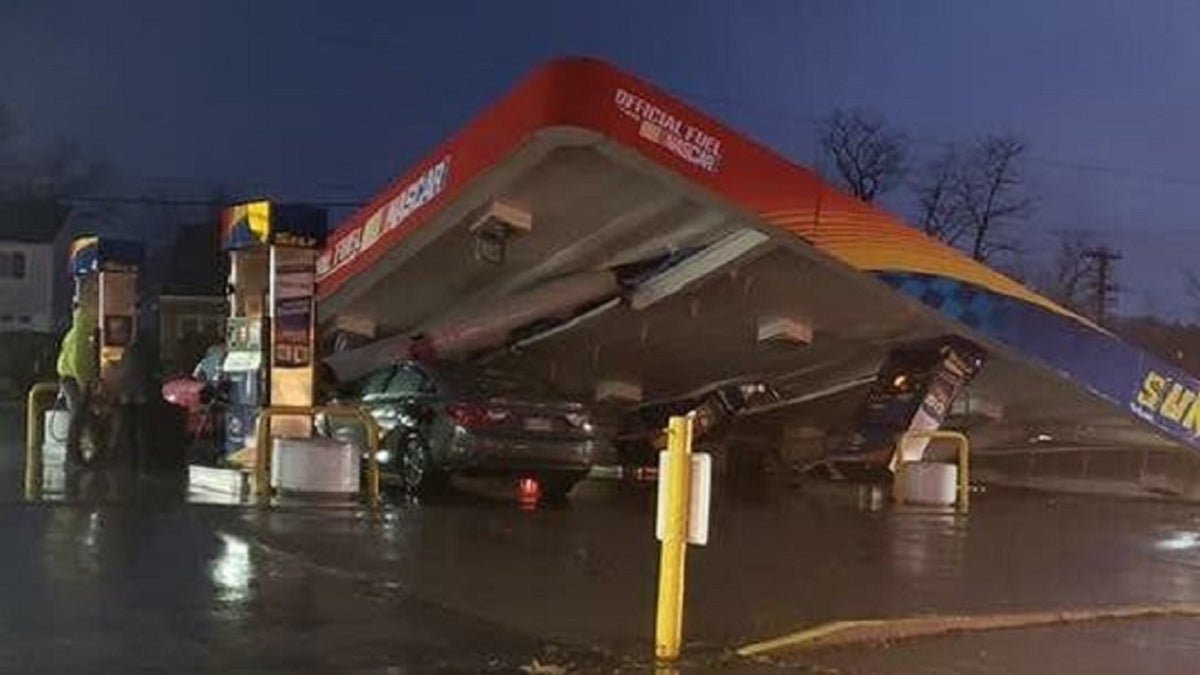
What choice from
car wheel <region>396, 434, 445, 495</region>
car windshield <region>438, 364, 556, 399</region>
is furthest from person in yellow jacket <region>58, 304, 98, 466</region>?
car windshield <region>438, 364, 556, 399</region>

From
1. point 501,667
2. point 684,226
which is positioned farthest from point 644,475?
point 501,667

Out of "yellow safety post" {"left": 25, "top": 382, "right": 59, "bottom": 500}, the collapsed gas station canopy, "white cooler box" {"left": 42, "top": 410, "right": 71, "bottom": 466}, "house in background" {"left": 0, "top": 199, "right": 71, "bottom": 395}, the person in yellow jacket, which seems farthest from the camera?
"house in background" {"left": 0, "top": 199, "right": 71, "bottom": 395}

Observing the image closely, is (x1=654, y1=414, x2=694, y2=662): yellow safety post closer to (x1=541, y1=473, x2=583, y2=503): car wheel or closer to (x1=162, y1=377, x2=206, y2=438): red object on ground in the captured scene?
(x1=541, y1=473, x2=583, y2=503): car wheel

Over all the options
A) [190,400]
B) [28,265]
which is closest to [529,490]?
[190,400]

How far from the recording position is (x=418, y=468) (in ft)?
57.1

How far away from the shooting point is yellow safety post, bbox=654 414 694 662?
8.61m

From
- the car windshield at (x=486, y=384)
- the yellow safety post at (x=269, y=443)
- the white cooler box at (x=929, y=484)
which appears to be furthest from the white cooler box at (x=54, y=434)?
the white cooler box at (x=929, y=484)

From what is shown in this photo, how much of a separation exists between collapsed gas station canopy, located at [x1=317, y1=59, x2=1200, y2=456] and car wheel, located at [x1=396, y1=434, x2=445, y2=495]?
10.1ft

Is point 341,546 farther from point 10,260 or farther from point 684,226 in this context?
point 10,260

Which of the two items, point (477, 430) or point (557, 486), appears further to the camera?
point (557, 486)

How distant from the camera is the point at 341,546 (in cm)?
1200

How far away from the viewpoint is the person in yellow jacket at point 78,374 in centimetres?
1880

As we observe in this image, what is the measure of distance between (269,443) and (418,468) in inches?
74.1

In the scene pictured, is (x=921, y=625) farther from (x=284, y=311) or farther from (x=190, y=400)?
(x=190, y=400)
